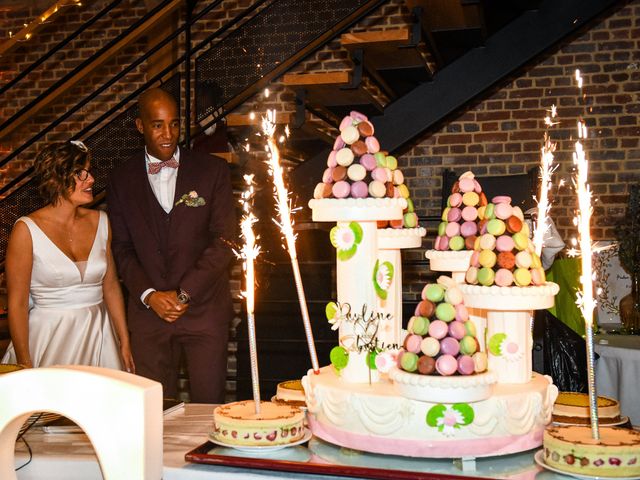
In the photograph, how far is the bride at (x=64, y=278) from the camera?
304 centimetres

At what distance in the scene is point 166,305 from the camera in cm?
307

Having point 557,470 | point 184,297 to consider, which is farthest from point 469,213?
point 184,297

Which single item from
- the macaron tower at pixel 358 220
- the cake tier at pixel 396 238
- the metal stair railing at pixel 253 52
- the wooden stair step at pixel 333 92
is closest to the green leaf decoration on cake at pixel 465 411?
the macaron tower at pixel 358 220

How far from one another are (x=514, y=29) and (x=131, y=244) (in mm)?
2504

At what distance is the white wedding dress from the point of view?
3074 mm

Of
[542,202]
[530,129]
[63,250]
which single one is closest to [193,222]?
[63,250]

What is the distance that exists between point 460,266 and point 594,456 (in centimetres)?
58

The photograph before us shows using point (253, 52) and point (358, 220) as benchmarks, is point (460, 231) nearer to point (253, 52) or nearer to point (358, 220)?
point (358, 220)

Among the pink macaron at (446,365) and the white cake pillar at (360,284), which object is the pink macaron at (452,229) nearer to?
the white cake pillar at (360,284)

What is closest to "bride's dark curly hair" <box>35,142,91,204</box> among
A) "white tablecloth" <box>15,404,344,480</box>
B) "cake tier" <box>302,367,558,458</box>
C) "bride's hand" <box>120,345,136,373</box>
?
"bride's hand" <box>120,345,136,373</box>

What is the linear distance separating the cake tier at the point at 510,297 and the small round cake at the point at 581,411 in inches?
11.0

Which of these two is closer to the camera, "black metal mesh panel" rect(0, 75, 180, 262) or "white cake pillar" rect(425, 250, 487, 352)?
"white cake pillar" rect(425, 250, 487, 352)

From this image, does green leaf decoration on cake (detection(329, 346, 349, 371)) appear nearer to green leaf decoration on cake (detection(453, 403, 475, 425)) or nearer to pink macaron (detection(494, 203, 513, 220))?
green leaf decoration on cake (detection(453, 403, 475, 425))

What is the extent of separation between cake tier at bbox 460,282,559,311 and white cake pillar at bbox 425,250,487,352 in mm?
172
